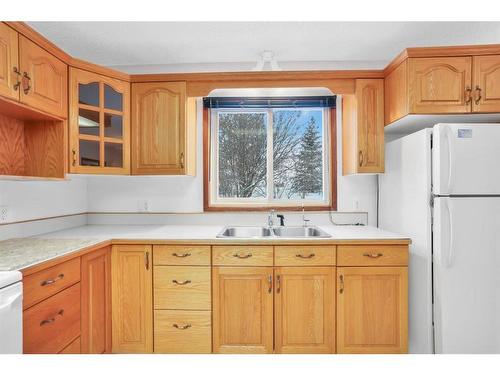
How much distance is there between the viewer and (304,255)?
2018 mm

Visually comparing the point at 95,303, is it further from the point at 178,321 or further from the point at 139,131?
the point at 139,131

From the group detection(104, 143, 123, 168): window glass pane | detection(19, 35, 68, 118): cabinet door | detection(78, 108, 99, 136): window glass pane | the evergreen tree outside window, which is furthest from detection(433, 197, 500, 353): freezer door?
detection(19, 35, 68, 118): cabinet door

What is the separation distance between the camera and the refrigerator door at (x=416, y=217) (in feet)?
6.21

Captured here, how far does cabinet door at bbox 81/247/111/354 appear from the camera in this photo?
5.83 feet

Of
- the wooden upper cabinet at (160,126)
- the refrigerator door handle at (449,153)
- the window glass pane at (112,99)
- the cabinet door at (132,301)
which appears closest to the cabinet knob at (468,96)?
the refrigerator door handle at (449,153)

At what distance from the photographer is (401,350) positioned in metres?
1.98

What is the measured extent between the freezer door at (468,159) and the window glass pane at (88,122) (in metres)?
2.37

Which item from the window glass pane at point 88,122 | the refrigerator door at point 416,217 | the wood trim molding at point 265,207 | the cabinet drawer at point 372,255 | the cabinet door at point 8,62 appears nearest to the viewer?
the cabinet door at point 8,62

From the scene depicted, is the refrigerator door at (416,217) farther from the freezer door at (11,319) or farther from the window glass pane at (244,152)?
the freezer door at (11,319)

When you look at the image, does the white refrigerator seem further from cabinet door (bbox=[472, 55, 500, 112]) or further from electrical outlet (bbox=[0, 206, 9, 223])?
electrical outlet (bbox=[0, 206, 9, 223])

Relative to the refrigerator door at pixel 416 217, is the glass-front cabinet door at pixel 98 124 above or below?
above

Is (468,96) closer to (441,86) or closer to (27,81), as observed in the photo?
(441,86)

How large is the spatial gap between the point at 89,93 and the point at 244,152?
1.39m

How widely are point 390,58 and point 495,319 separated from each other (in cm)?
218
